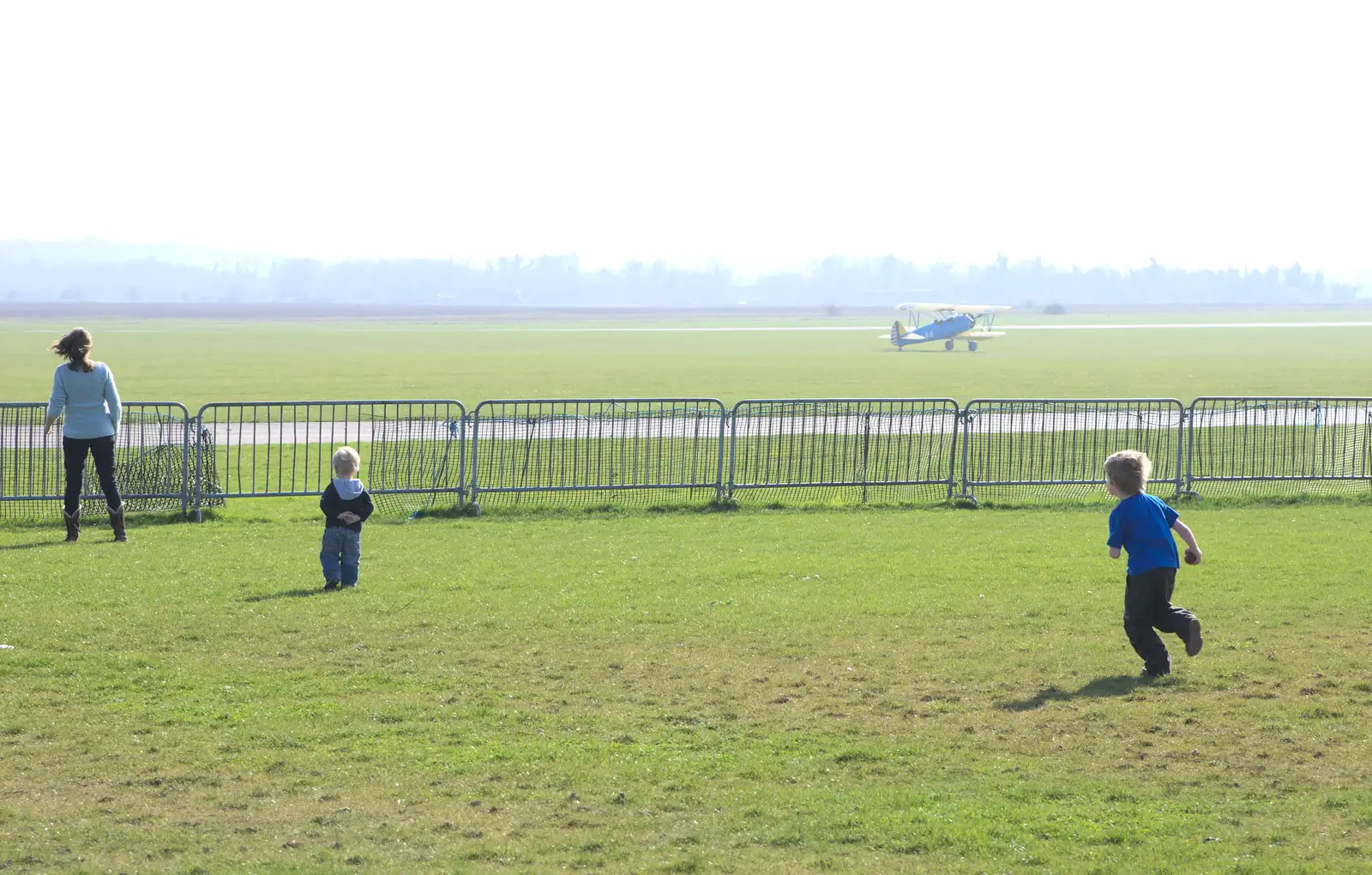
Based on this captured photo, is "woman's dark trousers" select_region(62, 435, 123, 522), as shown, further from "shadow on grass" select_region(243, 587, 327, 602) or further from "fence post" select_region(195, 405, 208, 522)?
"shadow on grass" select_region(243, 587, 327, 602)

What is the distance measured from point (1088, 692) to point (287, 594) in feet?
20.2

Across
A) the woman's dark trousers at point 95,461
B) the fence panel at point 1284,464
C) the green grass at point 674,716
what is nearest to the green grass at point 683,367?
the fence panel at point 1284,464

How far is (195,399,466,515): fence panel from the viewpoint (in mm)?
16266

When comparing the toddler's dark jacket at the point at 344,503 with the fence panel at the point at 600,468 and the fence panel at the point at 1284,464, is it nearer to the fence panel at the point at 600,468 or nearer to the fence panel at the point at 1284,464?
the fence panel at the point at 600,468

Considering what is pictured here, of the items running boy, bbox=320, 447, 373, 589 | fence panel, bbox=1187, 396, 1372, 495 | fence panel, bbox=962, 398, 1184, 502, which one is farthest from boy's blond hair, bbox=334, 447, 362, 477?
fence panel, bbox=1187, 396, 1372, 495

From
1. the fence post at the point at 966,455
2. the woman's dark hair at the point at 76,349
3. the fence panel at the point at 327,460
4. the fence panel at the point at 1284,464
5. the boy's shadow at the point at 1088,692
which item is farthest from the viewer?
the fence panel at the point at 1284,464

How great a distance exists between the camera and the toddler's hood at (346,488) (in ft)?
37.1

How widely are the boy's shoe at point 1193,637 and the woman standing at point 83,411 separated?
9.48m

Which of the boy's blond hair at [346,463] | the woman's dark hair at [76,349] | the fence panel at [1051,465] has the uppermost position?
the woman's dark hair at [76,349]

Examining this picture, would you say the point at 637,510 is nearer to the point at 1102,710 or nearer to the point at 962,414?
the point at 962,414

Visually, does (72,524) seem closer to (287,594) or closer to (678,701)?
(287,594)

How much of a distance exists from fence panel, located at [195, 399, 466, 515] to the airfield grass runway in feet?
3.19

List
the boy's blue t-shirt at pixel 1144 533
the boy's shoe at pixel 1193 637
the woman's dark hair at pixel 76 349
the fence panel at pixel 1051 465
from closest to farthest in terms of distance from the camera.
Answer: the boy's shoe at pixel 1193 637 → the boy's blue t-shirt at pixel 1144 533 → the woman's dark hair at pixel 76 349 → the fence panel at pixel 1051 465

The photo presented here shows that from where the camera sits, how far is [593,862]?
545 cm
